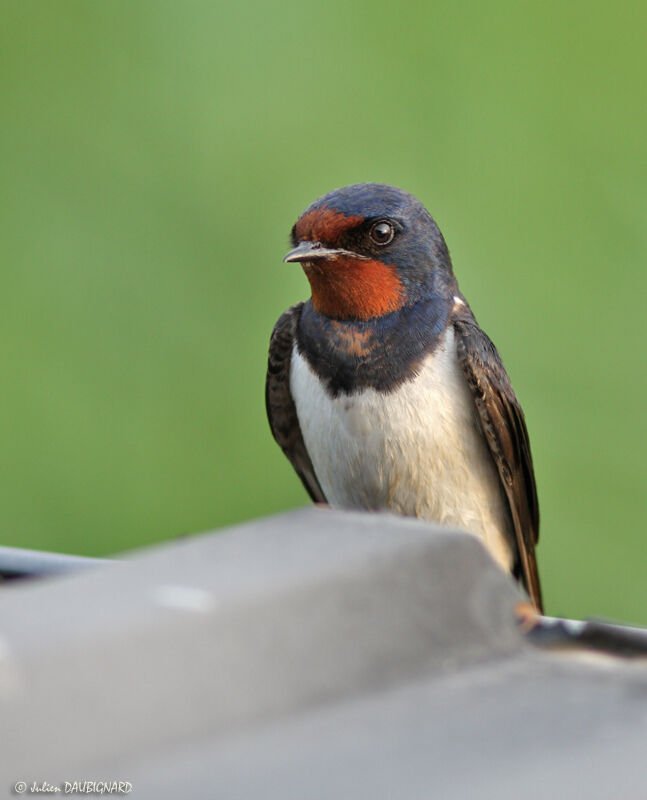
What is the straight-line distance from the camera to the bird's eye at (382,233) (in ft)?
5.93

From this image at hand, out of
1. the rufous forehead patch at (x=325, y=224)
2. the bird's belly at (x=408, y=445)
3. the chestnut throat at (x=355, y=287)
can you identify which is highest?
the rufous forehead patch at (x=325, y=224)

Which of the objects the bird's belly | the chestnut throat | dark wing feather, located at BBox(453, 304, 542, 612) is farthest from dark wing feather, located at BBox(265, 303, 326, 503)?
dark wing feather, located at BBox(453, 304, 542, 612)

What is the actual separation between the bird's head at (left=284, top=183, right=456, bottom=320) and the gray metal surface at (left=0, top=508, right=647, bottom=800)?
1.22 meters

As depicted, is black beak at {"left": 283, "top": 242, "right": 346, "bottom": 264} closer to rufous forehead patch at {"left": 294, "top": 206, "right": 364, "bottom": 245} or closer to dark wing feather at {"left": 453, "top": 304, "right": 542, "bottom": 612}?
rufous forehead patch at {"left": 294, "top": 206, "right": 364, "bottom": 245}

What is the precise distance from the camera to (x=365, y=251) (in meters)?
1.80

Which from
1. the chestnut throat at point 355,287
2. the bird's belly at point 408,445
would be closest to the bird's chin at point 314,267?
the chestnut throat at point 355,287

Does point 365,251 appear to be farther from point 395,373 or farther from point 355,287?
point 395,373

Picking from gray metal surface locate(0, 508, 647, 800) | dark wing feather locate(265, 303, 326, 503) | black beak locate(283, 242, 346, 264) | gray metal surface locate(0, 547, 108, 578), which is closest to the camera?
gray metal surface locate(0, 508, 647, 800)

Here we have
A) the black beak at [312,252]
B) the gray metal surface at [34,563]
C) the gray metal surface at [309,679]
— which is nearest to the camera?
the gray metal surface at [309,679]

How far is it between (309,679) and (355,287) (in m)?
1.34

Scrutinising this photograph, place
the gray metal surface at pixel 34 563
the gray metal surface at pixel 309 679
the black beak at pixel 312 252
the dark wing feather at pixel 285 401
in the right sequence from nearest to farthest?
the gray metal surface at pixel 309 679, the gray metal surface at pixel 34 563, the black beak at pixel 312 252, the dark wing feather at pixel 285 401

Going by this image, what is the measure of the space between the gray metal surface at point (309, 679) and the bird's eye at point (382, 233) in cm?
125

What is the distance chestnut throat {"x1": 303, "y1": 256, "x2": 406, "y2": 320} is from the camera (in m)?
1.79

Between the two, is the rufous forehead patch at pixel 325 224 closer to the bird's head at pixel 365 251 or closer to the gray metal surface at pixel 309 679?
the bird's head at pixel 365 251
